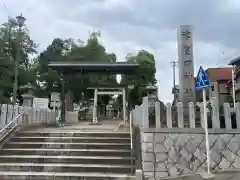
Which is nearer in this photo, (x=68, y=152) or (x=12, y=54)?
(x=68, y=152)

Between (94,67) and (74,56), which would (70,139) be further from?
(74,56)

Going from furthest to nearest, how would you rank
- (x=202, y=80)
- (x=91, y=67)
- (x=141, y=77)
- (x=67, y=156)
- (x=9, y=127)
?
(x=141, y=77) → (x=91, y=67) → (x=9, y=127) → (x=67, y=156) → (x=202, y=80)

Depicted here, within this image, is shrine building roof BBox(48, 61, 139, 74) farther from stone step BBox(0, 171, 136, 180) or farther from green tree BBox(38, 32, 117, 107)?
green tree BBox(38, 32, 117, 107)

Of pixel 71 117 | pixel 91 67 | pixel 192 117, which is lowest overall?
pixel 71 117

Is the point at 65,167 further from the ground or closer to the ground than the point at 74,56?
closer to the ground

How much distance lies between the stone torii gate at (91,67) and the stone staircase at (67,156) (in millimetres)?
6639

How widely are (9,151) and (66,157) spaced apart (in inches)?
81.5

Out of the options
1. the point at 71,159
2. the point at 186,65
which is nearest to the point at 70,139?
the point at 71,159

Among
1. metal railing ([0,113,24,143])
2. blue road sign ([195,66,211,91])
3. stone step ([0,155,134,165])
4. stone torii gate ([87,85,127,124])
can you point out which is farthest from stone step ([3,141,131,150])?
stone torii gate ([87,85,127,124])

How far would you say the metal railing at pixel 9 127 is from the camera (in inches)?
387

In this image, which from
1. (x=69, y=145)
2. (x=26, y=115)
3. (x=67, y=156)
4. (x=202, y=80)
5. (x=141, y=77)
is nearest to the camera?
(x=202, y=80)

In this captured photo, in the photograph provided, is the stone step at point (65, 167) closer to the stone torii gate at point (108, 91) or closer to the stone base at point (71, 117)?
the stone torii gate at point (108, 91)

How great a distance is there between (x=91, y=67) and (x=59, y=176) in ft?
33.5

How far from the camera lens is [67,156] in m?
8.57
